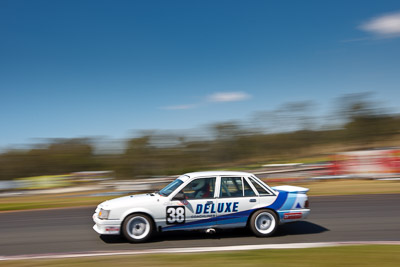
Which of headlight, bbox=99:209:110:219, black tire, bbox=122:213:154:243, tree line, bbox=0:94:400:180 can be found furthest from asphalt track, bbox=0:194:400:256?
tree line, bbox=0:94:400:180

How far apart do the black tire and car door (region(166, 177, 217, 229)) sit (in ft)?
1.37

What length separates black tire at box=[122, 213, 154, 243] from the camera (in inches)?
308

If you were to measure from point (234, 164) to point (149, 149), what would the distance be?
10272mm

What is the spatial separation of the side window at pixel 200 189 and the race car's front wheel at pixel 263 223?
3.48 feet

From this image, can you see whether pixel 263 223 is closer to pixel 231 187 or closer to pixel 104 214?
pixel 231 187

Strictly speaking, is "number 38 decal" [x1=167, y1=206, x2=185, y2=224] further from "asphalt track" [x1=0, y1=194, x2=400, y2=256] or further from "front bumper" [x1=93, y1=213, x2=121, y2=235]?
"front bumper" [x1=93, y1=213, x2=121, y2=235]

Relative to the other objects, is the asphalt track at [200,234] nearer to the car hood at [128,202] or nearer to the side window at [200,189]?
the car hood at [128,202]

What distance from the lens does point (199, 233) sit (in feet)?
28.9

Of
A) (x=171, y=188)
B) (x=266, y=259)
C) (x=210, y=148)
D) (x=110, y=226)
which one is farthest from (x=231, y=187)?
(x=210, y=148)

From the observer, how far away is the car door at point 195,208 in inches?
312

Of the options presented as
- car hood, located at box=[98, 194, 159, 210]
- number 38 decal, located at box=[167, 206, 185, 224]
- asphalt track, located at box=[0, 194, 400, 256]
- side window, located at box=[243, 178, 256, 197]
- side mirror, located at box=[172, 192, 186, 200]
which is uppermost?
side window, located at box=[243, 178, 256, 197]

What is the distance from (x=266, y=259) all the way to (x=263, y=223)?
2298mm

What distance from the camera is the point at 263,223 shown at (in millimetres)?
8219

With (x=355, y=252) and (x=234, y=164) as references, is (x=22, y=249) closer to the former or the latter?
(x=355, y=252)
